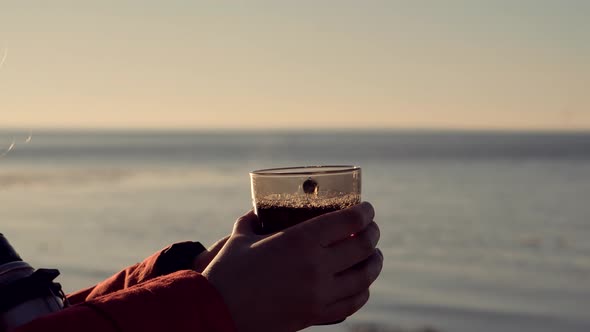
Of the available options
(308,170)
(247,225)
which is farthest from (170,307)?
(308,170)

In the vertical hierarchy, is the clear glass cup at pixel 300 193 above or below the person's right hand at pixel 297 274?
above

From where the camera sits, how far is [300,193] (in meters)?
1.71

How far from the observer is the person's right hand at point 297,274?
130 cm

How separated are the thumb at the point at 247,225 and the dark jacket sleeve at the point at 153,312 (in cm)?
33

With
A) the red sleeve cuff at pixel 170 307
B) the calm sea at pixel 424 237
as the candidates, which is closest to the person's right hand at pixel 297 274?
the red sleeve cuff at pixel 170 307

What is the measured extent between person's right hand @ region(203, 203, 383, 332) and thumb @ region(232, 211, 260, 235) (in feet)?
0.37

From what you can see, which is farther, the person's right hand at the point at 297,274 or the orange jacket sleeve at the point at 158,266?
the orange jacket sleeve at the point at 158,266

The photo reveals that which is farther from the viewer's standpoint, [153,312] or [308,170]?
[308,170]

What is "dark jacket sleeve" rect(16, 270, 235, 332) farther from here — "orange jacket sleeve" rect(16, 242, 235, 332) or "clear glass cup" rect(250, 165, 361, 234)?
"clear glass cup" rect(250, 165, 361, 234)

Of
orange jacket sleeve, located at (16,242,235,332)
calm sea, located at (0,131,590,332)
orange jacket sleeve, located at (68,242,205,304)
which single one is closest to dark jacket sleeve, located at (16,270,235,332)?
orange jacket sleeve, located at (16,242,235,332)

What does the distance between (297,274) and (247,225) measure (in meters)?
0.35

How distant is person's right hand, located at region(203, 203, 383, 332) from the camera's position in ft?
4.27

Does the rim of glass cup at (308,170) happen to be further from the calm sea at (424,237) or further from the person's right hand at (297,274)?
the calm sea at (424,237)

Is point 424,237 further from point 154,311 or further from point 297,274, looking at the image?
point 154,311
